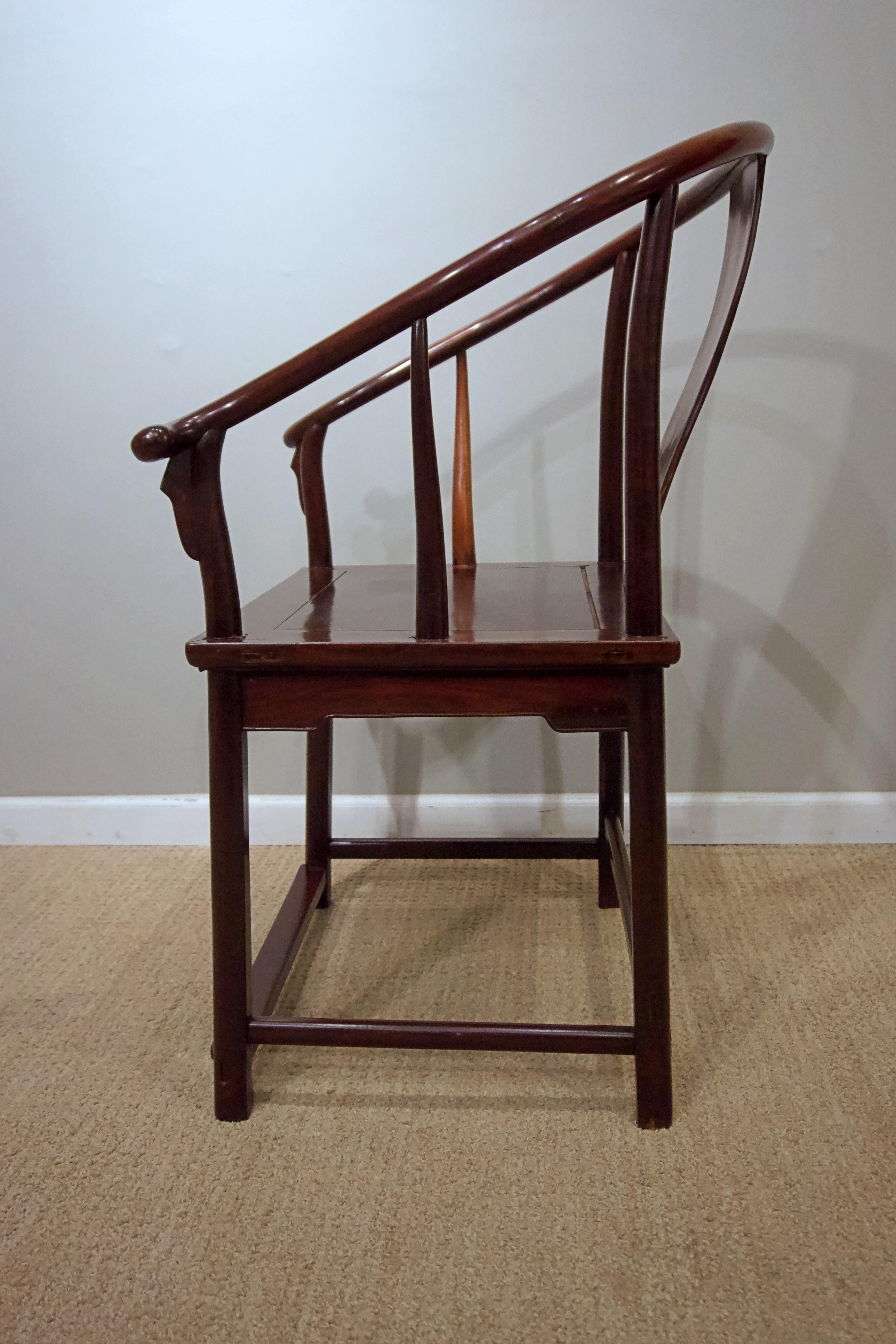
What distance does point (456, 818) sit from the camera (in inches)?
58.7

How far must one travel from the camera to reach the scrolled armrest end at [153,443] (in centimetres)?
71

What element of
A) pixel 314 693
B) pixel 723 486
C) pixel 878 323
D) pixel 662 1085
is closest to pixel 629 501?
pixel 314 693

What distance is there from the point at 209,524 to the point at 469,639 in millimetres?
241

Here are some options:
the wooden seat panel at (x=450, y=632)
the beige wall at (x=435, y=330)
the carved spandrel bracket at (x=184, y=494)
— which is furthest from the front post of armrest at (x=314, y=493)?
the carved spandrel bracket at (x=184, y=494)

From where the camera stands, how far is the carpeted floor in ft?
2.23

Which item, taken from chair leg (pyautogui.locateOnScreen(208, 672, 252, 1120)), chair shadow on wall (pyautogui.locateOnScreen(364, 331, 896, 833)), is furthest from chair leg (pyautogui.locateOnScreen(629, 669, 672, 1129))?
chair shadow on wall (pyautogui.locateOnScreen(364, 331, 896, 833))

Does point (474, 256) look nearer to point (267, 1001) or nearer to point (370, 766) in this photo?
point (267, 1001)

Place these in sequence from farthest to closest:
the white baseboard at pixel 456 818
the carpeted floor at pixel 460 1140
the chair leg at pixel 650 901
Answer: the white baseboard at pixel 456 818 < the chair leg at pixel 650 901 < the carpeted floor at pixel 460 1140

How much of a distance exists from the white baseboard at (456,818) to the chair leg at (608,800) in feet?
0.71

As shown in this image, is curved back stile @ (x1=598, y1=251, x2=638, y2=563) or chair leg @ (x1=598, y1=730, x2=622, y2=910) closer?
curved back stile @ (x1=598, y1=251, x2=638, y2=563)

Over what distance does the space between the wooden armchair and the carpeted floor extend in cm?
8

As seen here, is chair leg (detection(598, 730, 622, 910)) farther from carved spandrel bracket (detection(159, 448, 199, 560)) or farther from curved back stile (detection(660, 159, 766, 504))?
carved spandrel bracket (detection(159, 448, 199, 560))

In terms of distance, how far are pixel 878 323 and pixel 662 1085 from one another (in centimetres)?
108

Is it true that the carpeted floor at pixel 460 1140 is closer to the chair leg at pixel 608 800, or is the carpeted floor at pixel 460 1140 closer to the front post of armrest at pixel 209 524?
the chair leg at pixel 608 800
